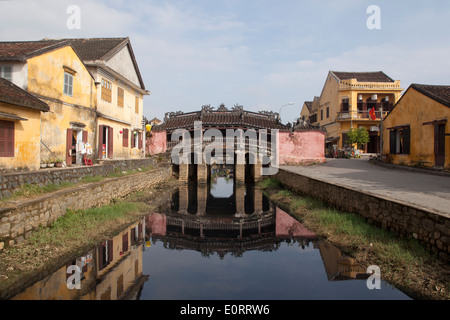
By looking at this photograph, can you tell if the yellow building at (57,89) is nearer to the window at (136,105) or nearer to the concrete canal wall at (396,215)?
the window at (136,105)

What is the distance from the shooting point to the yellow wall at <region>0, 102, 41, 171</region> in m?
8.61

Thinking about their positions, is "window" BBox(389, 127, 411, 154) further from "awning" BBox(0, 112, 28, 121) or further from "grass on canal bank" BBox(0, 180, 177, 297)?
"awning" BBox(0, 112, 28, 121)

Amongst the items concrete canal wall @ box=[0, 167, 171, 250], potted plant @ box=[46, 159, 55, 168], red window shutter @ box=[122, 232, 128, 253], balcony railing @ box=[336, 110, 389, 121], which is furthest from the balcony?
red window shutter @ box=[122, 232, 128, 253]

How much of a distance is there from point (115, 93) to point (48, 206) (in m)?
11.0

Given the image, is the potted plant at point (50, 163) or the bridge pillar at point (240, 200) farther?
the bridge pillar at point (240, 200)

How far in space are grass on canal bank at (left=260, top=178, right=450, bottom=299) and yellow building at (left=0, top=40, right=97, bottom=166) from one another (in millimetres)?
9380

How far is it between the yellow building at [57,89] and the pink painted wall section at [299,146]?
46.2 ft

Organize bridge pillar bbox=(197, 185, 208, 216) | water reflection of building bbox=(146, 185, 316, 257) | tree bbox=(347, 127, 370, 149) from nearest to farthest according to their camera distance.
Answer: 1. water reflection of building bbox=(146, 185, 316, 257)
2. bridge pillar bbox=(197, 185, 208, 216)
3. tree bbox=(347, 127, 370, 149)

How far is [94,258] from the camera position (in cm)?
701

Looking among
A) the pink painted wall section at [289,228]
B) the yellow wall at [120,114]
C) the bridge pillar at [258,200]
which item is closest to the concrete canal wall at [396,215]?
the pink painted wall section at [289,228]

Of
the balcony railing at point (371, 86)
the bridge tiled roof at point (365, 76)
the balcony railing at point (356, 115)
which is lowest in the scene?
the balcony railing at point (356, 115)

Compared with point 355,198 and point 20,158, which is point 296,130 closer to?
point 355,198

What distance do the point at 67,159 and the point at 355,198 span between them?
1097cm

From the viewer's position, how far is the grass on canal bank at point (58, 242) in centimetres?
562
